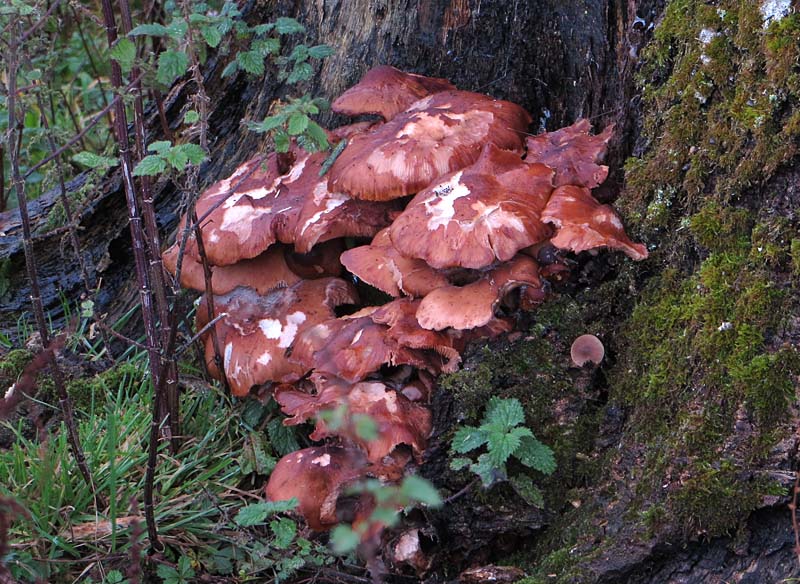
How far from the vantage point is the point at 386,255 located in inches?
137

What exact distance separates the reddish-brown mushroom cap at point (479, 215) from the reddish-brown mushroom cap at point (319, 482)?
91cm

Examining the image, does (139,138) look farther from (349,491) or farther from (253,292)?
(349,491)

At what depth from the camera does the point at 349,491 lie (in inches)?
129

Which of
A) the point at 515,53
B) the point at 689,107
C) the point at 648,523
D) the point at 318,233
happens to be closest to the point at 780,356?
the point at 648,523

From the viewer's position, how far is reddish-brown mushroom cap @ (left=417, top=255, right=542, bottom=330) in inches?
122

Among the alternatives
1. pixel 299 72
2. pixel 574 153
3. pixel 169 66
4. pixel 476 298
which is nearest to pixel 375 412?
pixel 476 298

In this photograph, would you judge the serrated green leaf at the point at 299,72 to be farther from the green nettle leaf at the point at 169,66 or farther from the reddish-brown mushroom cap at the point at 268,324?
the reddish-brown mushroom cap at the point at 268,324

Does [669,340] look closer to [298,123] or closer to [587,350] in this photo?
[587,350]

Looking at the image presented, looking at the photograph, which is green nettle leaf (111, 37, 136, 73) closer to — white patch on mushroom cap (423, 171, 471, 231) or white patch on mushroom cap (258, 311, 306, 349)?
white patch on mushroom cap (423, 171, 471, 231)

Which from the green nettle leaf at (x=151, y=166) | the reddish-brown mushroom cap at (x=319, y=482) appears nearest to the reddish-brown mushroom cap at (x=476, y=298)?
the reddish-brown mushroom cap at (x=319, y=482)

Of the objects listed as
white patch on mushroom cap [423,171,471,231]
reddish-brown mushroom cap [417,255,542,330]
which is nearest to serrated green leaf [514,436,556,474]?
reddish-brown mushroom cap [417,255,542,330]

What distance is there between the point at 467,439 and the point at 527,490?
1.00 feet

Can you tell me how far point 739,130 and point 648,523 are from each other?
153 centimetres

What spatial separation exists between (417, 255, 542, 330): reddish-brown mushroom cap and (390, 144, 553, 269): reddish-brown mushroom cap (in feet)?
0.49
